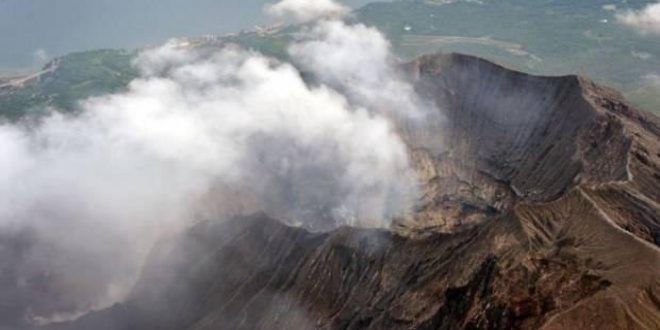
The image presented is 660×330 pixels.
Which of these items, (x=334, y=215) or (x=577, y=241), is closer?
(x=577, y=241)

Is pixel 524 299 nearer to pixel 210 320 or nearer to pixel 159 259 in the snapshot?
pixel 210 320

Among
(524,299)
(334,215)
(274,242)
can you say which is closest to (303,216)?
(334,215)

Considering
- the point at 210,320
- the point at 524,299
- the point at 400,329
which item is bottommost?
the point at 210,320

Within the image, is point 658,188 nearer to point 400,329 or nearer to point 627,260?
point 627,260

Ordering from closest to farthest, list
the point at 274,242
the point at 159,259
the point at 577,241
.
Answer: the point at 577,241
the point at 274,242
the point at 159,259

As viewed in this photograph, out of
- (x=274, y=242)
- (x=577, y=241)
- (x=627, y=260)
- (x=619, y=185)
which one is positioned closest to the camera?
(x=627, y=260)

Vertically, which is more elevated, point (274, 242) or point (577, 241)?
point (577, 241)

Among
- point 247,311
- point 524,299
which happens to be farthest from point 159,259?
point 524,299
